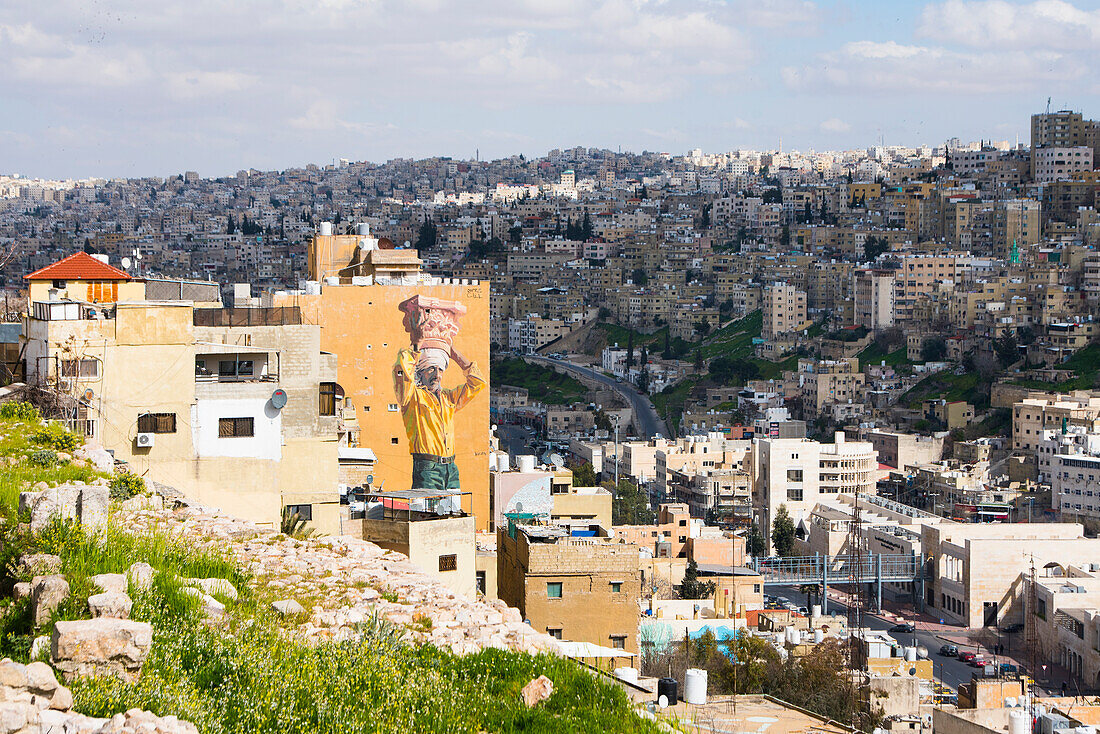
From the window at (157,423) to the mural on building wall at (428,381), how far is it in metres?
12.3

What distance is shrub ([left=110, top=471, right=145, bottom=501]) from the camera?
735 cm

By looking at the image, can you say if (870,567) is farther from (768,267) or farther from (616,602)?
(768,267)

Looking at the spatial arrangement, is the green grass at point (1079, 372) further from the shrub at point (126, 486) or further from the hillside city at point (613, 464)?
the shrub at point (126, 486)

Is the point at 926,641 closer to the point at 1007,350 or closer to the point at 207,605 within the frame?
the point at 207,605

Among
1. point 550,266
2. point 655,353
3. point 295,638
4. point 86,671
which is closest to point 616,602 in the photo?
point 295,638

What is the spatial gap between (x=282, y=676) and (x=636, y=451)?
150 feet

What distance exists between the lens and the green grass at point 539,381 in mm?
71250

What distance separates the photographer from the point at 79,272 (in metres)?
14.6

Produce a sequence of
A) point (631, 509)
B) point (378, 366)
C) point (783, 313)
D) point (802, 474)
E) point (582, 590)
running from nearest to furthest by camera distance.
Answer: point (582, 590) → point (378, 366) → point (631, 509) → point (802, 474) → point (783, 313)

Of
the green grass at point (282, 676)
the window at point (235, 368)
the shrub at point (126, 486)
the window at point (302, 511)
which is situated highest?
the window at point (235, 368)

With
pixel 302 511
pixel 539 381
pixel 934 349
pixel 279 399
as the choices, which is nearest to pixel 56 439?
pixel 279 399

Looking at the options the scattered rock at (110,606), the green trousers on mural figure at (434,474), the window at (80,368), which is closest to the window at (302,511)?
the window at (80,368)

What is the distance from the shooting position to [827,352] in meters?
68.8

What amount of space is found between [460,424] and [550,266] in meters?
74.4
